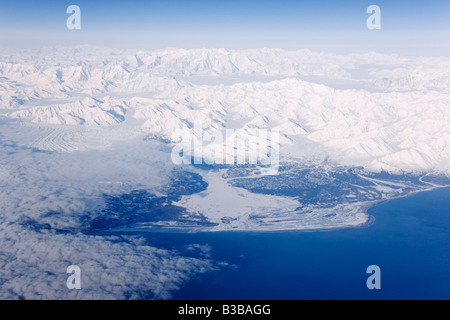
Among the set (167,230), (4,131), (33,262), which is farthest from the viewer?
(4,131)

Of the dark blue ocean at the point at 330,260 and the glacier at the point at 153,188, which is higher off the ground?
the glacier at the point at 153,188

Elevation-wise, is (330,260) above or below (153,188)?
below

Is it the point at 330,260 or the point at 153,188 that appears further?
the point at 153,188

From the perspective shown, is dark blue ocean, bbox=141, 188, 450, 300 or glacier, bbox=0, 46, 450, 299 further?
glacier, bbox=0, 46, 450, 299

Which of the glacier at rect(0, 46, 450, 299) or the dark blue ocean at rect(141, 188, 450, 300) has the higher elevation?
the glacier at rect(0, 46, 450, 299)

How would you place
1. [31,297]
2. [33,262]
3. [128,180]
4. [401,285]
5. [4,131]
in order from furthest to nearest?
[4,131]
[128,180]
[401,285]
[33,262]
[31,297]

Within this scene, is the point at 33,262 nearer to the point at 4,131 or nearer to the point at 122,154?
the point at 122,154

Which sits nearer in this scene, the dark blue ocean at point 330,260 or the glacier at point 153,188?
the dark blue ocean at point 330,260
